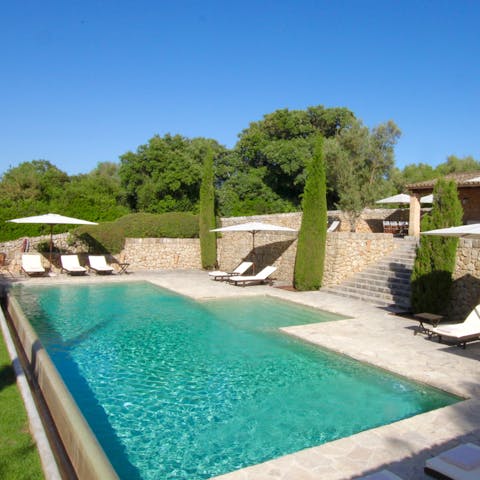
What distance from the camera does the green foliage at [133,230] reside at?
2102 centimetres

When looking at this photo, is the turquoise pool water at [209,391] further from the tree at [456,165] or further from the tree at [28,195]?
the tree at [456,165]

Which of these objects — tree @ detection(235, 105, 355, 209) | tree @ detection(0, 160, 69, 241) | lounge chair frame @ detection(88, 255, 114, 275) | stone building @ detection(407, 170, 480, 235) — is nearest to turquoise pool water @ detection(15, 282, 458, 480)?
lounge chair frame @ detection(88, 255, 114, 275)

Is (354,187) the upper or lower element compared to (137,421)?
upper

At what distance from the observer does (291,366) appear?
304 inches

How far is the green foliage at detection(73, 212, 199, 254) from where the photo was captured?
827 inches

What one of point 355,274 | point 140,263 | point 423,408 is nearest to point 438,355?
point 423,408

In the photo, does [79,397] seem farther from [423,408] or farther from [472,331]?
[472,331]

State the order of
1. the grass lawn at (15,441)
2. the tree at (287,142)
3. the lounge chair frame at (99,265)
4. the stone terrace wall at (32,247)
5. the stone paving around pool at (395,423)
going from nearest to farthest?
the grass lawn at (15,441) → the stone paving around pool at (395,423) → the lounge chair frame at (99,265) → the stone terrace wall at (32,247) → the tree at (287,142)

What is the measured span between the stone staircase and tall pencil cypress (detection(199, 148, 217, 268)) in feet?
25.1

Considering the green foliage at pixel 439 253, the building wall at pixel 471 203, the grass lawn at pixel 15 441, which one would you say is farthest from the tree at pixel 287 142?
the grass lawn at pixel 15 441

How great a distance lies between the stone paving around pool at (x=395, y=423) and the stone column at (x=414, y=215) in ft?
27.9

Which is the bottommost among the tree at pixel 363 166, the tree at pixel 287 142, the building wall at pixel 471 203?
the building wall at pixel 471 203

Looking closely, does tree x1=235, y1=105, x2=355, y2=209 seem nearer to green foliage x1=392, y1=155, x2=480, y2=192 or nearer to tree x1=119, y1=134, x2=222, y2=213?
tree x1=119, y1=134, x2=222, y2=213

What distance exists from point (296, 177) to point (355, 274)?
20.1 metres
